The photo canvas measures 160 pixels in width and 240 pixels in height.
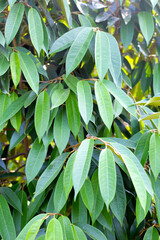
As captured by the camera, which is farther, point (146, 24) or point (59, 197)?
point (146, 24)

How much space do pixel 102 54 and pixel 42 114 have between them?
0.23 metres

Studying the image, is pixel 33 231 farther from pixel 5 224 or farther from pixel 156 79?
pixel 156 79

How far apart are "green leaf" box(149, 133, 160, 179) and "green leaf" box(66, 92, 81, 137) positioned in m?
0.21

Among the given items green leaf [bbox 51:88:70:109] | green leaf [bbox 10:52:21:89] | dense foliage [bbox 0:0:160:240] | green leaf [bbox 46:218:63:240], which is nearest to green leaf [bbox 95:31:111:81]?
dense foliage [bbox 0:0:160:240]

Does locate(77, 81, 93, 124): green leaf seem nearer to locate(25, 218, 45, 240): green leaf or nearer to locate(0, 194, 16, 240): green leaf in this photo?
locate(25, 218, 45, 240): green leaf

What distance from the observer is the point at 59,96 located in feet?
2.85

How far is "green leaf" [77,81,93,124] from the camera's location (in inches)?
31.1

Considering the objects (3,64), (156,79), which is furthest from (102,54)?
(156,79)

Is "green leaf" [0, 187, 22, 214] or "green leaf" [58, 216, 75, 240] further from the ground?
"green leaf" [58, 216, 75, 240]

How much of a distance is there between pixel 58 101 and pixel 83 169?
0.23 meters

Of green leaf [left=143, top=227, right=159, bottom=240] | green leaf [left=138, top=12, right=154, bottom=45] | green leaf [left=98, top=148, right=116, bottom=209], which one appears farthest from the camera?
green leaf [left=138, top=12, right=154, bottom=45]

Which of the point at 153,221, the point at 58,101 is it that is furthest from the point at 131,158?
the point at 153,221

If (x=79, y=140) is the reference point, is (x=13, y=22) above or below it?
above

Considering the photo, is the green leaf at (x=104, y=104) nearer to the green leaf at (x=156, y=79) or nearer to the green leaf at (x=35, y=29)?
the green leaf at (x=35, y=29)
